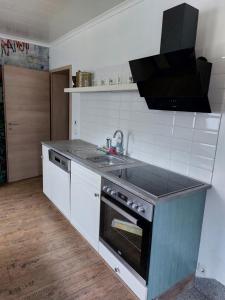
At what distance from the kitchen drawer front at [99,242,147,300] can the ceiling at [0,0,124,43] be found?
240cm

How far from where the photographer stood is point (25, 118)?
371cm

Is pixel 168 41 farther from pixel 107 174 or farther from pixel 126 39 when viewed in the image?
→ pixel 107 174

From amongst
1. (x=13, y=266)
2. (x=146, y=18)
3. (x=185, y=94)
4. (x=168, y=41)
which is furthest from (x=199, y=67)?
(x=13, y=266)

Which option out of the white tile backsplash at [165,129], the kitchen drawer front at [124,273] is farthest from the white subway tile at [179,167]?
the kitchen drawer front at [124,273]

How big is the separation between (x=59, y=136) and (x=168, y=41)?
315 cm

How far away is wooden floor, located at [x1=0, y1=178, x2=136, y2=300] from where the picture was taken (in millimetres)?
1651

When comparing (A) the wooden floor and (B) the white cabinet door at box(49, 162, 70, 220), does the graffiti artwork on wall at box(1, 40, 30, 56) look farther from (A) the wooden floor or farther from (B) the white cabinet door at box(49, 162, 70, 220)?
(A) the wooden floor

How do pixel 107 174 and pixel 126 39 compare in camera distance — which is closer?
pixel 107 174

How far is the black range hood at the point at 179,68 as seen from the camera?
1358 mm

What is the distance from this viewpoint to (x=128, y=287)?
1.67 meters

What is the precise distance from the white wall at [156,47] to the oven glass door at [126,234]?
0.55m

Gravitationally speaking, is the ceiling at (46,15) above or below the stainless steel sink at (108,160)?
above

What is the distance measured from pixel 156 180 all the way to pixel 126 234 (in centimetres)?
48

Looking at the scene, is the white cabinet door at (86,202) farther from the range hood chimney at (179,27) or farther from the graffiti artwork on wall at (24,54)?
the graffiti artwork on wall at (24,54)
